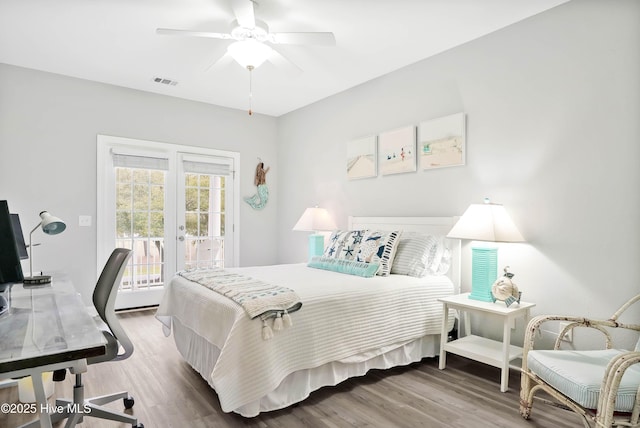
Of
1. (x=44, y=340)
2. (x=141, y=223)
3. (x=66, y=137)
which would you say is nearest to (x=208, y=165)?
(x=141, y=223)

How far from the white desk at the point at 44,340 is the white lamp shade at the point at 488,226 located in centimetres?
243

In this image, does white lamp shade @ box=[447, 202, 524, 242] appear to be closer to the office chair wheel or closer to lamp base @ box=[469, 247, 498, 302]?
lamp base @ box=[469, 247, 498, 302]

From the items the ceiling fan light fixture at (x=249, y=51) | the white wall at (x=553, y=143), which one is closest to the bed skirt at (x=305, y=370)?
the white wall at (x=553, y=143)

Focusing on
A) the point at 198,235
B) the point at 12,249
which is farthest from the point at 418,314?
the point at 198,235

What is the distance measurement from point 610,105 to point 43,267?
5316 mm

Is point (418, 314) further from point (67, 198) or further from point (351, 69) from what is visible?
point (67, 198)

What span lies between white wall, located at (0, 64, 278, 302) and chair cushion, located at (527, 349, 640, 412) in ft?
14.7

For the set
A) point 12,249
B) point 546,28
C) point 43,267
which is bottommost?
point 43,267

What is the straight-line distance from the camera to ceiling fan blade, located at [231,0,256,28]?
251cm

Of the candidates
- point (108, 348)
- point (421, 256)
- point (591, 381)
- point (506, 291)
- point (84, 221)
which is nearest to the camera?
point (591, 381)

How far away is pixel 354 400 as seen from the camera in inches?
94.9

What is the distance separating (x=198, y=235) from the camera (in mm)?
5180

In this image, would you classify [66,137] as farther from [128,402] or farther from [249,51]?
[128,402]

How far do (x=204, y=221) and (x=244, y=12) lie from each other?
3.24m
